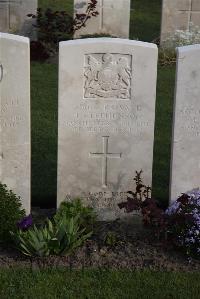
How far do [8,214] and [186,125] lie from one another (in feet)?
5.98

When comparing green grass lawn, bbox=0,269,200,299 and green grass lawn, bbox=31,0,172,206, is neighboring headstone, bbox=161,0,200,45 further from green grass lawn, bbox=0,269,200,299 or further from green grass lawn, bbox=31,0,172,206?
green grass lawn, bbox=0,269,200,299

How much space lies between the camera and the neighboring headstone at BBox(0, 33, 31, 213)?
610 centimetres

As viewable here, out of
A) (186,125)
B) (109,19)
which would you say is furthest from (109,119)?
(109,19)

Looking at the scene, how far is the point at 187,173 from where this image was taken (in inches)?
258

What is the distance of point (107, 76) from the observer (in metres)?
6.30

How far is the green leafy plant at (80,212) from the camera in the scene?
6.32 m

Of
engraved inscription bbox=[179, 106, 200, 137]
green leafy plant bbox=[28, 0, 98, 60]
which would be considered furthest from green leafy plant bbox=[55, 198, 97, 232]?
green leafy plant bbox=[28, 0, 98, 60]

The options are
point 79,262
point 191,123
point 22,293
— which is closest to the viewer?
point 22,293

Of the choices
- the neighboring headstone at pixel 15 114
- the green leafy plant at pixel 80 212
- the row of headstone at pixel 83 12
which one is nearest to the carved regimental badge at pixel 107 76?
the neighboring headstone at pixel 15 114

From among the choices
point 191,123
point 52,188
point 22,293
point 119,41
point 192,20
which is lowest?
point 22,293

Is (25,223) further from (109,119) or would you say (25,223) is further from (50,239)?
(109,119)

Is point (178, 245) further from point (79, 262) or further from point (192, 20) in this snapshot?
point (192, 20)

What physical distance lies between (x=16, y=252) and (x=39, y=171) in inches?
81.7

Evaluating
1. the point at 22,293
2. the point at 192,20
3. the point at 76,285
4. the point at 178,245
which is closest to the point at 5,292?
the point at 22,293
